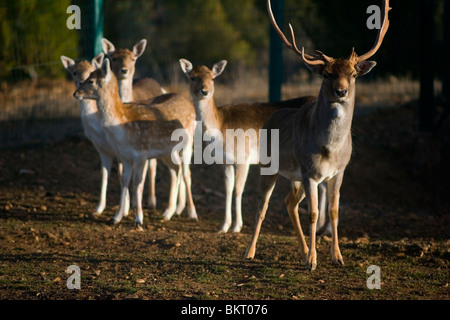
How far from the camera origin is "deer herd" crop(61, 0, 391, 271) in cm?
677

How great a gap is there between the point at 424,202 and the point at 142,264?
→ 5778 mm

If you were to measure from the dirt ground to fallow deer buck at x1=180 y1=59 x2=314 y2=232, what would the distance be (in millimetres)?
520

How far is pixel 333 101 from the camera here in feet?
21.4

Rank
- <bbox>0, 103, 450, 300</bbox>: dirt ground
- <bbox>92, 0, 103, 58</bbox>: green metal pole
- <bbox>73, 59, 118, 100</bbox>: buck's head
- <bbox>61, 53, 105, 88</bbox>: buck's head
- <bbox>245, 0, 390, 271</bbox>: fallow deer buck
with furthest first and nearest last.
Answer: <bbox>92, 0, 103, 58</bbox>: green metal pole, <bbox>61, 53, 105, 88</bbox>: buck's head, <bbox>73, 59, 118, 100</bbox>: buck's head, <bbox>245, 0, 390, 271</bbox>: fallow deer buck, <bbox>0, 103, 450, 300</bbox>: dirt ground

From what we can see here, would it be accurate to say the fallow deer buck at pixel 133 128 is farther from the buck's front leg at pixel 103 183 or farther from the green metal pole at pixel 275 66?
the green metal pole at pixel 275 66

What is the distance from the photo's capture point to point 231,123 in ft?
30.1

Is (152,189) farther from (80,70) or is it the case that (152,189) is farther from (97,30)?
(97,30)

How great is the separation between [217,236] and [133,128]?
5.77 ft

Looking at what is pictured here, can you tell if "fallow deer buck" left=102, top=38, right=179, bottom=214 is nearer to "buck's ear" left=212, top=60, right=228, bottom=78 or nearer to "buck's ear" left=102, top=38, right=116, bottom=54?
"buck's ear" left=102, top=38, right=116, bottom=54

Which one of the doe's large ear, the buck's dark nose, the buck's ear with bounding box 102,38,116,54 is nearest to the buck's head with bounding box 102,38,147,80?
the buck's ear with bounding box 102,38,116,54

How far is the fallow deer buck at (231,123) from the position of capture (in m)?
8.93

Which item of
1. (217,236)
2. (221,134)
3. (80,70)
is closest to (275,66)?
(221,134)

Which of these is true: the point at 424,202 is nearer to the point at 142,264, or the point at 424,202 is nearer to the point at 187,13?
the point at 142,264

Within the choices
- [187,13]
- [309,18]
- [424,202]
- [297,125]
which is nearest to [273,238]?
[297,125]
